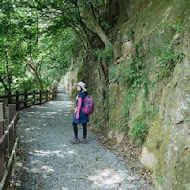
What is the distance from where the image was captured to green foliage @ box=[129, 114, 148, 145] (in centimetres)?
661

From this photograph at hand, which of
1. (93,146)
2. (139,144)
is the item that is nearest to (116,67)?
(93,146)

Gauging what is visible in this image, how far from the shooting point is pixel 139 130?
264 inches

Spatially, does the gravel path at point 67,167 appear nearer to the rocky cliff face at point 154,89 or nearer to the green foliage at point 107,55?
the rocky cliff face at point 154,89

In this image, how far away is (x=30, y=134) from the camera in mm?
9609

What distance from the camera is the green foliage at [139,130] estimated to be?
6.61 metres

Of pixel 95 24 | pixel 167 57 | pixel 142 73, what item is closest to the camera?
pixel 167 57

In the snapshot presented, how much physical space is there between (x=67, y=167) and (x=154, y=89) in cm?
275

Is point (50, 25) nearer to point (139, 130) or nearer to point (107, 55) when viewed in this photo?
point (107, 55)

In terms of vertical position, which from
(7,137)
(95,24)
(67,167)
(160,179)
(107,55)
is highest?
(95,24)

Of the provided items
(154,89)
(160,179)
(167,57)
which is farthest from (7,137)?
(167,57)

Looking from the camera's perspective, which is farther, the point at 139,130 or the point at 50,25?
the point at 50,25

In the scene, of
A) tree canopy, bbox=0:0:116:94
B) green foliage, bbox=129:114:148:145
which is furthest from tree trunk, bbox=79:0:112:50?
green foliage, bbox=129:114:148:145

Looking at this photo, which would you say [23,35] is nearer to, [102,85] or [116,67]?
[102,85]

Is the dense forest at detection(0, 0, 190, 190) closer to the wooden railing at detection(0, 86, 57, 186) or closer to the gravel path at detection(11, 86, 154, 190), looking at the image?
the gravel path at detection(11, 86, 154, 190)
